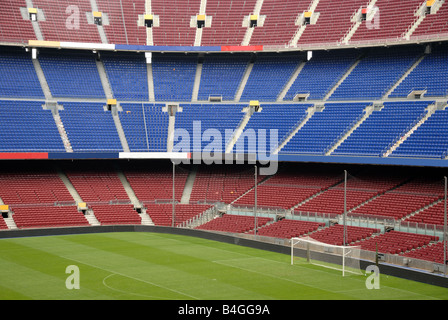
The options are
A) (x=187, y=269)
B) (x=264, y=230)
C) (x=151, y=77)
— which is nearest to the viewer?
(x=187, y=269)

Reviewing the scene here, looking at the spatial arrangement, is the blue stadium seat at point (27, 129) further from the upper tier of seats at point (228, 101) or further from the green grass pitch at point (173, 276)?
the green grass pitch at point (173, 276)

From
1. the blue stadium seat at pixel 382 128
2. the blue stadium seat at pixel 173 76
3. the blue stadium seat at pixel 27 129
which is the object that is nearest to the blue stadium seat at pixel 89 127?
the blue stadium seat at pixel 27 129

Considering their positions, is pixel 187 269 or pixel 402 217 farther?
pixel 402 217

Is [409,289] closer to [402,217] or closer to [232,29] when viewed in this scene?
[402,217]

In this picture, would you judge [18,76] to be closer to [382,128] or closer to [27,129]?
[27,129]

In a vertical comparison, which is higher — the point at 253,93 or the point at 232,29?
the point at 232,29

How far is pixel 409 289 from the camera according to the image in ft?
97.1

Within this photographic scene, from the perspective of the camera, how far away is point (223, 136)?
56594mm

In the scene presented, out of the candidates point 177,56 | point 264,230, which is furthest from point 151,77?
point 264,230

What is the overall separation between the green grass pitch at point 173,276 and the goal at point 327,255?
798mm

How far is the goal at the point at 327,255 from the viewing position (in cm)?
3431

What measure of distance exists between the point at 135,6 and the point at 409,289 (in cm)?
4723
